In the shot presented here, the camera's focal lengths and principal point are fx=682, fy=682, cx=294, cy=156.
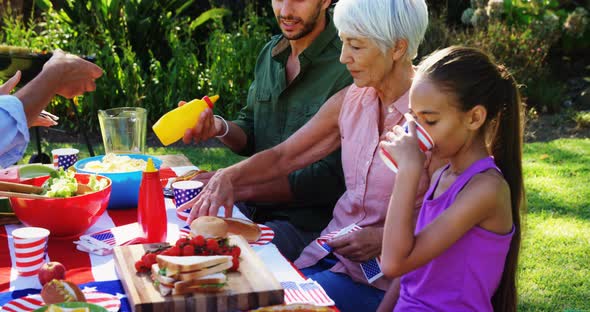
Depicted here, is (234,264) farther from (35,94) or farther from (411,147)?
(35,94)

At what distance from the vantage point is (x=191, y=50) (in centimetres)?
775

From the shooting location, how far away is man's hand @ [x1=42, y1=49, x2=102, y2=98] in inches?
103

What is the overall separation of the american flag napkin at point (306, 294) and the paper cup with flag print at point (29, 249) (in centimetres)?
72

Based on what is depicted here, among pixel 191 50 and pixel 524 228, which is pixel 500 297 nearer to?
pixel 524 228

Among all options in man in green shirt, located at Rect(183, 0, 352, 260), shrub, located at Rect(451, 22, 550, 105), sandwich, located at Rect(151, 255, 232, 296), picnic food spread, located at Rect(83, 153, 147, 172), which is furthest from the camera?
shrub, located at Rect(451, 22, 550, 105)

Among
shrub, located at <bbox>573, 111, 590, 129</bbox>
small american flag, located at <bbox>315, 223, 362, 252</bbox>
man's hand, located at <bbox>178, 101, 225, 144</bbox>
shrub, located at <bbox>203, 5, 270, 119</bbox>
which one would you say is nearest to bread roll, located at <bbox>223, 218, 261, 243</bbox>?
small american flag, located at <bbox>315, 223, 362, 252</bbox>

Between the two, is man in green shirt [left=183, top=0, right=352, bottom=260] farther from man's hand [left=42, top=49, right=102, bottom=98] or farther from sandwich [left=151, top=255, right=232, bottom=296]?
sandwich [left=151, top=255, right=232, bottom=296]

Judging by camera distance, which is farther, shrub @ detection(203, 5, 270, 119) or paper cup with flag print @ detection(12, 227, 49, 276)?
shrub @ detection(203, 5, 270, 119)

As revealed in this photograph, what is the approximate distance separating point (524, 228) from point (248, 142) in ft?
5.67

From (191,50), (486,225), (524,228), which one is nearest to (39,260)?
(486,225)

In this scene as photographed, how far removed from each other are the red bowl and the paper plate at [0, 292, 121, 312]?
49cm

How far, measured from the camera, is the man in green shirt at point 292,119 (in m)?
3.07

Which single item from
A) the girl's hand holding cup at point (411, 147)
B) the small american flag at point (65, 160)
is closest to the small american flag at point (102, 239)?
the small american flag at point (65, 160)

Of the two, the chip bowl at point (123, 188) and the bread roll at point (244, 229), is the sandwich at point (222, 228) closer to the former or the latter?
the bread roll at point (244, 229)
